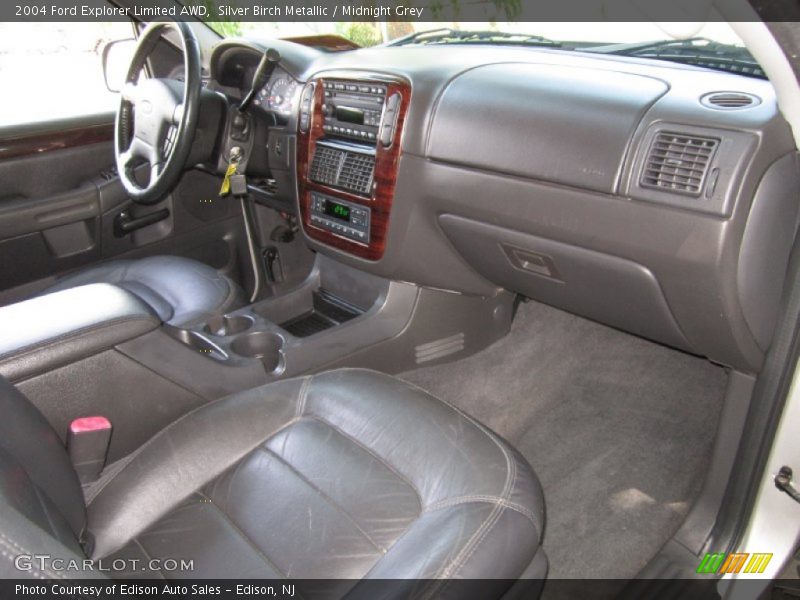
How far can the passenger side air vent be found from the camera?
6.25 ft

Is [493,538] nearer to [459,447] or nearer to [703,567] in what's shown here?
[459,447]

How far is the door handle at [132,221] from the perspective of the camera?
2.55 m

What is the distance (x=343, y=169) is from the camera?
198 cm

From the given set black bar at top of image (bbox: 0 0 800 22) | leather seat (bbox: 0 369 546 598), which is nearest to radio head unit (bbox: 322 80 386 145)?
black bar at top of image (bbox: 0 0 800 22)

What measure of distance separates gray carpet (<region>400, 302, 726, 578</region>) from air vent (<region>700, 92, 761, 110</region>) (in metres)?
0.99

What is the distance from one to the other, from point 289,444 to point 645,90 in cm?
99

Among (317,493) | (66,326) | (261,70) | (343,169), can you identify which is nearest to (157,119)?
(261,70)

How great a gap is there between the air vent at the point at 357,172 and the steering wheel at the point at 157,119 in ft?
1.43

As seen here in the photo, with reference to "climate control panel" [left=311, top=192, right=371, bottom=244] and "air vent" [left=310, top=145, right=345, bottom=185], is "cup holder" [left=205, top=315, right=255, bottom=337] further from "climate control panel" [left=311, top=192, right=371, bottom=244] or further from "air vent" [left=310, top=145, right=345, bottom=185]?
"air vent" [left=310, top=145, right=345, bottom=185]

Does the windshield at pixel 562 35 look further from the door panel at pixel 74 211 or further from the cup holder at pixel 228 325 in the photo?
the cup holder at pixel 228 325

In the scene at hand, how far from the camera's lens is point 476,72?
1703mm

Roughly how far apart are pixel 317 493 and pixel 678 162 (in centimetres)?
88

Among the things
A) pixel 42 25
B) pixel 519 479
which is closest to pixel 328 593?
pixel 519 479

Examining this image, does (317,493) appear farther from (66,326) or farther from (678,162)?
(678,162)
